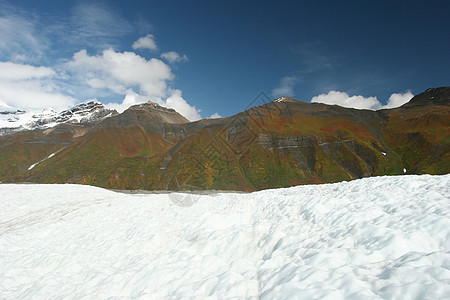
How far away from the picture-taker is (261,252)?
9.79m

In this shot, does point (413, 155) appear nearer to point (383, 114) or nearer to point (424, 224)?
point (383, 114)

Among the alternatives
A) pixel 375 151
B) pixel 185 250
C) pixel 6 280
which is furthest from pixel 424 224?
pixel 375 151

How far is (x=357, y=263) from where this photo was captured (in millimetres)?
6918

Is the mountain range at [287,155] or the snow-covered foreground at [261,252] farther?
the mountain range at [287,155]

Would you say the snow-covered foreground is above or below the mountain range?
below

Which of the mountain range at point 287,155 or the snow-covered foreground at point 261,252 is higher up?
the mountain range at point 287,155

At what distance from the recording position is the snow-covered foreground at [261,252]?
19.4ft

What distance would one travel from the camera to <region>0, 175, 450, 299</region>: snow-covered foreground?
232 inches

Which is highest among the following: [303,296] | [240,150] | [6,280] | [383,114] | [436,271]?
[383,114]

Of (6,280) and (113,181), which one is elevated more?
(113,181)

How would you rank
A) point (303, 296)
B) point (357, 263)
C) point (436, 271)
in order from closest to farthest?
point (436, 271) → point (303, 296) → point (357, 263)

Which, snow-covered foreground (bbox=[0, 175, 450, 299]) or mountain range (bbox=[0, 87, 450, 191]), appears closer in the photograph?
snow-covered foreground (bbox=[0, 175, 450, 299])

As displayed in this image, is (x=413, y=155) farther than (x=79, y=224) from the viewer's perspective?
Yes

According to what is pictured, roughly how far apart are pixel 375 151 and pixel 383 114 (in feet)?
→ 185
